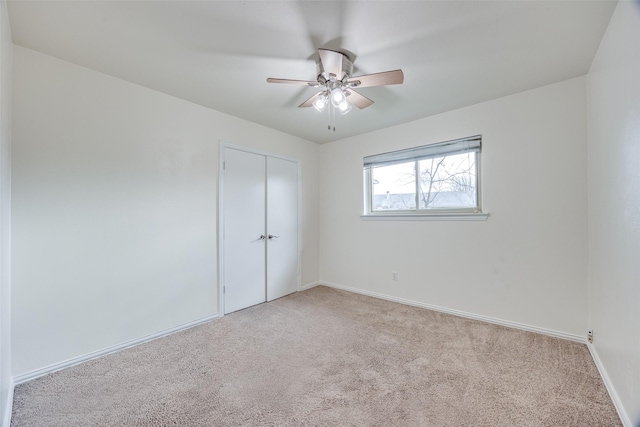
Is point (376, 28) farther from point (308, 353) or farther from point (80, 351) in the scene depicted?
point (80, 351)

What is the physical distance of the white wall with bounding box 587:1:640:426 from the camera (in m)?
1.38

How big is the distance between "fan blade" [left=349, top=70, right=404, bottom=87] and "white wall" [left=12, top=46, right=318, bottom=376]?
184cm

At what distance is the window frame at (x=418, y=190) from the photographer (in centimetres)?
295

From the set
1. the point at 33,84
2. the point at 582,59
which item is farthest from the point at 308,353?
the point at 582,59

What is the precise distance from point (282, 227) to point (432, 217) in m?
2.05

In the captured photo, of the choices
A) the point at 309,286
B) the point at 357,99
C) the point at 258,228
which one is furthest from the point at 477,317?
the point at 258,228

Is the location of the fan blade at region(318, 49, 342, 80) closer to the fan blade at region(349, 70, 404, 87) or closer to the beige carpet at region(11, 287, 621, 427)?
the fan blade at region(349, 70, 404, 87)

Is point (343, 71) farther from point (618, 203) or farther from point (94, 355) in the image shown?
point (94, 355)

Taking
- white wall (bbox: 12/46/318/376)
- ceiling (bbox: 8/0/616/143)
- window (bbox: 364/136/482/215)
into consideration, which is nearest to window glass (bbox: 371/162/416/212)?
window (bbox: 364/136/482/215)

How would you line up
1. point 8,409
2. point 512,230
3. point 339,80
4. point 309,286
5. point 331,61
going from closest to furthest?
point 8,409 → point 331,61 → point 339,80 → point 512,230 → point 309,286

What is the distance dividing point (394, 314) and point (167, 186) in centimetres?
289

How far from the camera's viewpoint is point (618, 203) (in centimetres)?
163

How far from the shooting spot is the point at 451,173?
319 cm

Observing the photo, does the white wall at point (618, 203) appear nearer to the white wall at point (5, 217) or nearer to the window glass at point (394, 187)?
the window glass at point (394, 187)
